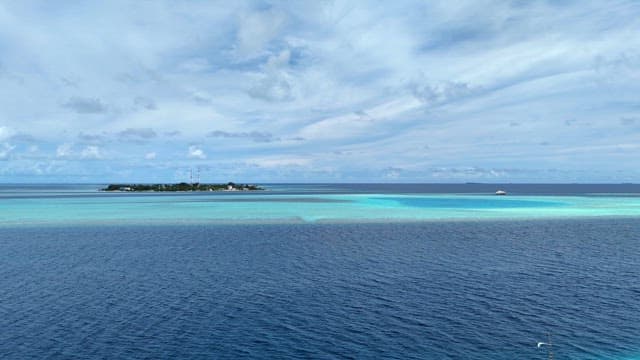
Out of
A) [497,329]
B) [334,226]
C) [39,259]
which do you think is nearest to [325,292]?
[497,329]

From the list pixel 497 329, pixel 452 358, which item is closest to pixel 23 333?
pixel 452 358

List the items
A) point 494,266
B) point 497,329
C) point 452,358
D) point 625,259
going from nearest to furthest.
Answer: point 452,358 < point 497,329 < point 494,266 < point 625,259

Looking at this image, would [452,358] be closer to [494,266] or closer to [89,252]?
[494,266]

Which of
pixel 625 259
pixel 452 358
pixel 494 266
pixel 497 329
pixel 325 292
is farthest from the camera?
pixel 625 259

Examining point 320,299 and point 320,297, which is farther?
point 320,297

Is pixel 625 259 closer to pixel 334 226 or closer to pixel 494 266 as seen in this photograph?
pixel 494 266

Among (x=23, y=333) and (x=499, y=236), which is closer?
(x=23, y=333)
